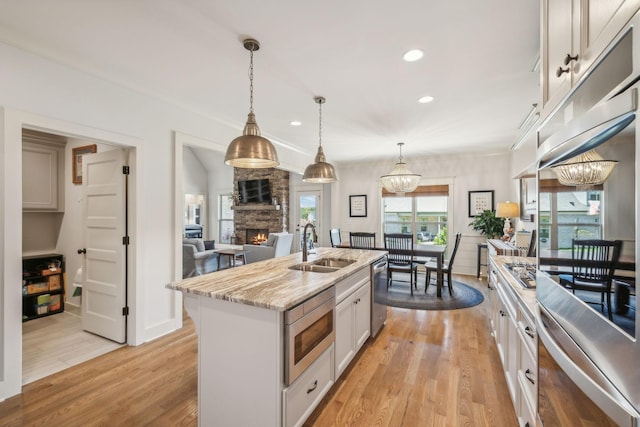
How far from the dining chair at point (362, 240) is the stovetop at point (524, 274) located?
2794 millimetres

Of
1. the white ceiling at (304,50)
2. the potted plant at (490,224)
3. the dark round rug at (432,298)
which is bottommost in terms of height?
the dark round rug at (432,298)

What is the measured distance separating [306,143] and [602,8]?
454cm

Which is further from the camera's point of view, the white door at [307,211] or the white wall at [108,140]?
the white door at [307,211]

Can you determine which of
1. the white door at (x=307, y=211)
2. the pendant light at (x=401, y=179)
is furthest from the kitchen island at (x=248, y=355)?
the white door at (x=307, y=211)

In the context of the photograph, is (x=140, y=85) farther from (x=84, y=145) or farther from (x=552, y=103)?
(x=552, y=103)

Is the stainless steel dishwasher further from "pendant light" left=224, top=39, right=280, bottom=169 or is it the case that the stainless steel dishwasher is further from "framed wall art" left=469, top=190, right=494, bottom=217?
"framed wall art" left=469, top=190, right=494, bottom=217

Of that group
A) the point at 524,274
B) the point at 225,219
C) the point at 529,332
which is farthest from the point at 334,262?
the point at 225,219

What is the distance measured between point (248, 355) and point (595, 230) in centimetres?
161

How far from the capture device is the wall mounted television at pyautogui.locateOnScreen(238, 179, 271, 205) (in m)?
8.32

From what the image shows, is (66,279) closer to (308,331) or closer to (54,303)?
(54,303)

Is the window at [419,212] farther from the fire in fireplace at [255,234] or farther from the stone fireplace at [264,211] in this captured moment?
the fire in fireplace at [255,234]

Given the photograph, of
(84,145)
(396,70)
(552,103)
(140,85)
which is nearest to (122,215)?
(140,85)

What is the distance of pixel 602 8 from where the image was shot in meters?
0.75

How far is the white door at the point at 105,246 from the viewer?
293 cm
